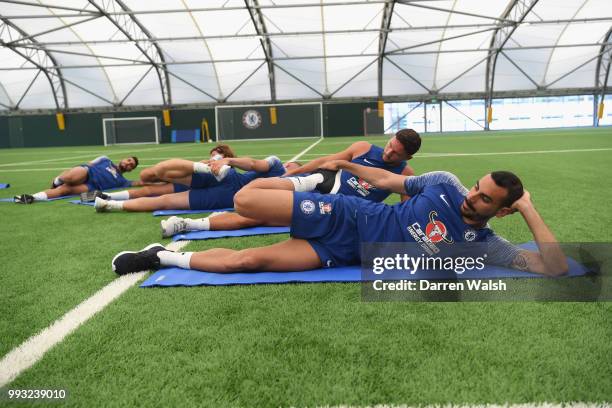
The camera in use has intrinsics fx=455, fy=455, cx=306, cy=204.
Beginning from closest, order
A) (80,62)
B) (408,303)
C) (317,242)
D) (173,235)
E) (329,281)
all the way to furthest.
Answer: (408,303)
(329,281)
(317,242)
(173,235)
(80,62)

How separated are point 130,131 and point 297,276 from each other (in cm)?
3755

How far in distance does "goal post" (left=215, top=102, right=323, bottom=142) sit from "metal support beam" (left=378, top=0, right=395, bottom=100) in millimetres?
4981

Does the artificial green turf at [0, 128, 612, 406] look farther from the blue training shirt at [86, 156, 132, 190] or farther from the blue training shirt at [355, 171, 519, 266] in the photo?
the blue training shirt at [86, 156, 132, 190]

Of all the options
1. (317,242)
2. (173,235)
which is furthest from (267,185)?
(173,235)

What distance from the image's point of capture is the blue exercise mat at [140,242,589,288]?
334cm

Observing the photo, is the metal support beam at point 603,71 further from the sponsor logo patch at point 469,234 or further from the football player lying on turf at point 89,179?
the sponsor logo patch at point 469,234

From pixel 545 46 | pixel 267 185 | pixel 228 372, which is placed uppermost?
pixel 545 46

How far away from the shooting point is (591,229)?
4.69 meters

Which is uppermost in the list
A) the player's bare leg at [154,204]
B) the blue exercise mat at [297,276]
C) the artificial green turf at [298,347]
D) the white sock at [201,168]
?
the white sock at [201,168]

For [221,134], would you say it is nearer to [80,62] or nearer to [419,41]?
[80,62]

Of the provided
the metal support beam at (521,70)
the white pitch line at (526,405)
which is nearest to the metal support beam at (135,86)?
the metal support beam at (521,70)

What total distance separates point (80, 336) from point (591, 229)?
187 inches

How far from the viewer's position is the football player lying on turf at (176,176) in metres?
Answer: 6.35

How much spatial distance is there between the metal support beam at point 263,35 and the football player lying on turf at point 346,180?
23515mm
